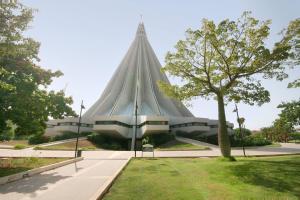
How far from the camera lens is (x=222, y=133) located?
53.7 feet

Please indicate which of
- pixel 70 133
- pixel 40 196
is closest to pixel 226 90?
pixel 40 196

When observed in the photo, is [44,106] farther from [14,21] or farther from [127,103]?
[127,103]

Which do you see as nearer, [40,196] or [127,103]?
[40,196]

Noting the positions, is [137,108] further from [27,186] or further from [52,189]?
[52,189]

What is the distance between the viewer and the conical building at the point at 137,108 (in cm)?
4447

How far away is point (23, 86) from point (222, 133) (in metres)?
13.0

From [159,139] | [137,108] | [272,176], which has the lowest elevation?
[272,176]

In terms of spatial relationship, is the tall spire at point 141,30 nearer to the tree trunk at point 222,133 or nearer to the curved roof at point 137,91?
the curved roof at point 137,91

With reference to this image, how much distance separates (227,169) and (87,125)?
4118 cm

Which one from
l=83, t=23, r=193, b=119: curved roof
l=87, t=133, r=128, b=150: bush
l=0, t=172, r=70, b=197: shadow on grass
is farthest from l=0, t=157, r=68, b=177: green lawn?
l=83, t=23, r=193, b=119: curved roof

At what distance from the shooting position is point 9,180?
1024 cm

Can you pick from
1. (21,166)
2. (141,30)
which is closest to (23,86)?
(21,166)

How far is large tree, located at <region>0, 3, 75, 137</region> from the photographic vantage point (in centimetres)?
1170

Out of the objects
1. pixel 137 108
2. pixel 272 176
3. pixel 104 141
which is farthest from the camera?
pixel 104 141
